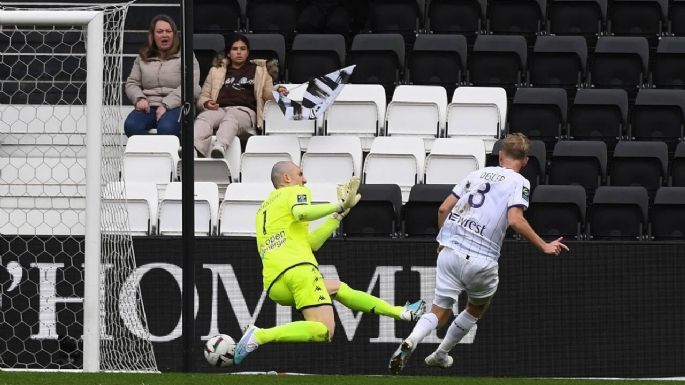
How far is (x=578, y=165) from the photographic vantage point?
13156mm

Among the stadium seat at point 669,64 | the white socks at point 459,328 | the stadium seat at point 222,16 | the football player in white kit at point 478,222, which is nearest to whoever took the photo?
the football player in white kit at point 478,222

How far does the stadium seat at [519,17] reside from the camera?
49.4ft

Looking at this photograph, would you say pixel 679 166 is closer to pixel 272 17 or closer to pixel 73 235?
pixel 272 17

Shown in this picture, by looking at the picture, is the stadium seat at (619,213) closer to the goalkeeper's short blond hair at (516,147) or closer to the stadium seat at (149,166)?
the goalkeeper's short blond hair at (516,147)

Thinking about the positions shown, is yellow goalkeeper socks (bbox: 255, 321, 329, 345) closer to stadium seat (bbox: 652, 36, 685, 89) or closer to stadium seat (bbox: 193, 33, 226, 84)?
stadium seat (bbox: 193, 33, 226, 84)

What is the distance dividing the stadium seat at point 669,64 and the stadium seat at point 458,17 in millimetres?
1738

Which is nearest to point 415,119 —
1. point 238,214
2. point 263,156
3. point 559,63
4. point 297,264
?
point 263,156

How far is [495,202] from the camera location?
9.68m

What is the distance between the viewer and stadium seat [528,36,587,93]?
14.4m

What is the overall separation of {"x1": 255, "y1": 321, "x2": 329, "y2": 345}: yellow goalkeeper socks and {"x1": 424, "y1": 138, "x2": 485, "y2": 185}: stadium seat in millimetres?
3316

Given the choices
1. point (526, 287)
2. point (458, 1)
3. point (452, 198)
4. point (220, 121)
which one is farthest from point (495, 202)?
point (458, 1)

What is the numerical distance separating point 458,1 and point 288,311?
14.8 feet

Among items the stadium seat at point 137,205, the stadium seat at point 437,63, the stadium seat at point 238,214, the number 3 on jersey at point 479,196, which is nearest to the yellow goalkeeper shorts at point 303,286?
the number 3 on jersey at point 479,196

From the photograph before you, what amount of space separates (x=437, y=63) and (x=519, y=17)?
1.20m
